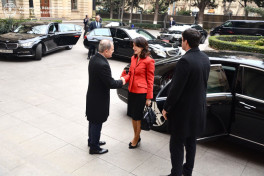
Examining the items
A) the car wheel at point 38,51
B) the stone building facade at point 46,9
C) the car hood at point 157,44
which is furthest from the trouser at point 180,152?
the stone building facade at point 46,9

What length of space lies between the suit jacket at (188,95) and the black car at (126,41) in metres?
6.98

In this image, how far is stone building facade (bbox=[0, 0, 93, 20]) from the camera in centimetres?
2755

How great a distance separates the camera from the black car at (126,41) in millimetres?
9805

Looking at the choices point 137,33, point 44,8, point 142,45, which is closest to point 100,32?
point 137,33

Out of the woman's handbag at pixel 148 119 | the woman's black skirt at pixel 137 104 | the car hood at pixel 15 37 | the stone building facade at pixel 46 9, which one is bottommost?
the woman's handbag at pixel 148 119

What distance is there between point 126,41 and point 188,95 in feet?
27.2

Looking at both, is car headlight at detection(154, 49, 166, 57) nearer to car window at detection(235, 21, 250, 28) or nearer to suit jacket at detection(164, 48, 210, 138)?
suit jacket at detection(164, 48, 210, 138)

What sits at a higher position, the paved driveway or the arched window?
the arched window

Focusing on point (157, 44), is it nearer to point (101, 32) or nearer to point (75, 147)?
point (101, 32)

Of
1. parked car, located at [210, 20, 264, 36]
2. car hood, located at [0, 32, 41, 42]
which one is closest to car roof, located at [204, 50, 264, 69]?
car hood, located at [0, 32, 41, 42]

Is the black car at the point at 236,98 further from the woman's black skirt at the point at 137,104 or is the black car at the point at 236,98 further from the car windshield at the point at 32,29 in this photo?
the car windshield at the point at 32,29

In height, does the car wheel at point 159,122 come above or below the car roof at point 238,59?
below

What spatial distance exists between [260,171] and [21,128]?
402 centimetres

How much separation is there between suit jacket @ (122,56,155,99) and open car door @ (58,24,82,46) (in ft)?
31.4
